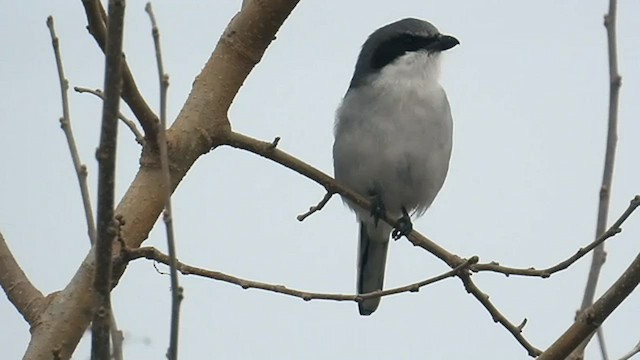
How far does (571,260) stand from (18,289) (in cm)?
150

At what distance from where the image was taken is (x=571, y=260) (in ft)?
9.42

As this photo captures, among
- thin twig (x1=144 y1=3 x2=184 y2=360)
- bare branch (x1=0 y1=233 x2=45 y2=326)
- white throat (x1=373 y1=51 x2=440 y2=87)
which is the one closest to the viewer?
thin twig (x1=144 y1=3 x2=184 y2=360)

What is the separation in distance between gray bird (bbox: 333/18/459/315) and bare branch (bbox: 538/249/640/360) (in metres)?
2.57

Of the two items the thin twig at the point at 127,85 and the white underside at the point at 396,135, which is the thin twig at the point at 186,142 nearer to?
the thin twig at the point at 127,85

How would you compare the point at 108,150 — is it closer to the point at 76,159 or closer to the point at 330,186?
the point at 76,159

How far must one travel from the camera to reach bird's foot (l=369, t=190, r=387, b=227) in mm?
4801

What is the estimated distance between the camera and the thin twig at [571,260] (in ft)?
8.74

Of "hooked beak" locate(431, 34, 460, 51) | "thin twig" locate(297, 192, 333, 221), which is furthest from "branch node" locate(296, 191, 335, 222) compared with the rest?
"hooked beak" locate(431, 34, 460, 51)

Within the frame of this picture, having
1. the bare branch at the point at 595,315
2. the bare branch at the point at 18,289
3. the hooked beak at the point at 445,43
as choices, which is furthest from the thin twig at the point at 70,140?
the hooked beak at the point at 445,43

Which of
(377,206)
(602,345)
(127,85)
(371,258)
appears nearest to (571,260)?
(602,345)

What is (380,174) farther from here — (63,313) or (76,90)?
(63,313)

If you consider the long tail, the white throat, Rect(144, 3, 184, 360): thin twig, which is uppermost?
the white throat

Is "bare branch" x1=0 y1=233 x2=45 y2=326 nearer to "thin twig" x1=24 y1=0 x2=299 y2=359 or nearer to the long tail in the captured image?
"thin twig" x1=24 y1=0 x2=299 y2=359

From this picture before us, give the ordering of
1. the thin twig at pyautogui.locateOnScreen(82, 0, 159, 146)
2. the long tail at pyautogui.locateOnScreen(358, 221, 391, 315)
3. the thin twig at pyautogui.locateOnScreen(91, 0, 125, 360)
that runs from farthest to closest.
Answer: the long tail at pyautogui.locateOnScreen(358, 221, 391, 315) < the thin twig at pyautogui.locateOnScreen(82, 0, 159, 146) < the thin twig at pyautogui.locateOnScreen(91, 0, 125, 360)
